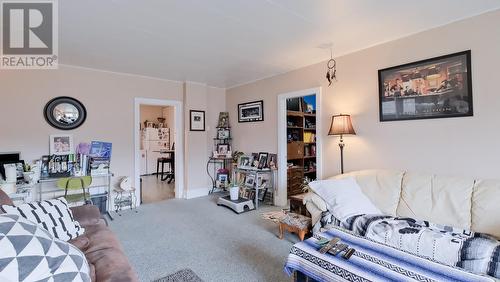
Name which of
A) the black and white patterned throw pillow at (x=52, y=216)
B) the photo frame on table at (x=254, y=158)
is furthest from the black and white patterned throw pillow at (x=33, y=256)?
the photo frame on table at (x=254, y=158)

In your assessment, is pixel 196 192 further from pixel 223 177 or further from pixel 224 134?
pixel 224 134

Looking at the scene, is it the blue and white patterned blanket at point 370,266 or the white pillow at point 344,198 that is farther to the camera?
the white pillow at point 344,198

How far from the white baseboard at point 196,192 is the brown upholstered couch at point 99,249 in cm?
261

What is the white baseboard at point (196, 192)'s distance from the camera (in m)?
4.98

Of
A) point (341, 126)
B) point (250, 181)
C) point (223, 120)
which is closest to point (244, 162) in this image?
point (250, 181)

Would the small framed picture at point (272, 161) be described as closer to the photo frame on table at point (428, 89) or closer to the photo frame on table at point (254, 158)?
the photo frame on table at point (254, 158)

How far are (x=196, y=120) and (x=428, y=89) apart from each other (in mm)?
3817

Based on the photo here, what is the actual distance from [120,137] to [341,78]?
3.63 meters

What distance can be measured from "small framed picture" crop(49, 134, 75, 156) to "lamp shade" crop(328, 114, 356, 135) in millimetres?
3815

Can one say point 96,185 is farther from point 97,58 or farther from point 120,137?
point 97,58

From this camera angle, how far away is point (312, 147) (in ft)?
17.9

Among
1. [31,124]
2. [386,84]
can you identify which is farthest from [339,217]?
[31,124]

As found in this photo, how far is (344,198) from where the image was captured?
260cm

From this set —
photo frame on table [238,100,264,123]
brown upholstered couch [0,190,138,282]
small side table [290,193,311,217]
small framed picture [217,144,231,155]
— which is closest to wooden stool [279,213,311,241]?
small side table [290,193,311,217]
